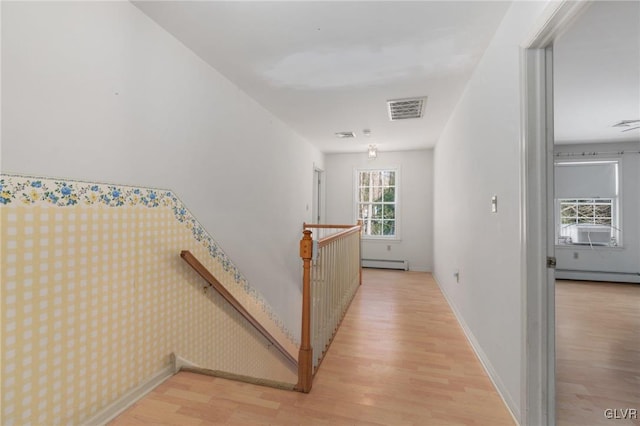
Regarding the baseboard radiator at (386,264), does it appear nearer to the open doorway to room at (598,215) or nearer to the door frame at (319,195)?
the door frame at (319,195)

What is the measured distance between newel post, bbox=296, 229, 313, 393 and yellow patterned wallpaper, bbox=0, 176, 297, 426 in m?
0.94

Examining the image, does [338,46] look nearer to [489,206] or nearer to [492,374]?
[489,206]

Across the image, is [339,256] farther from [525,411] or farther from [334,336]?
[525,411]

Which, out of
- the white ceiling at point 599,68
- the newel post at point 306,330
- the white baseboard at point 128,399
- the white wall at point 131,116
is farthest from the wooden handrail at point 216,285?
the white ceiling at point 599,68

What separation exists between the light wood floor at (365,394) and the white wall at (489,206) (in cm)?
21

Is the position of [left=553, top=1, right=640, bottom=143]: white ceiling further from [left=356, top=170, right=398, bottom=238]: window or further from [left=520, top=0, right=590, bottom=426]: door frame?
[left=356, top=170, right=398, bottom=238]: window

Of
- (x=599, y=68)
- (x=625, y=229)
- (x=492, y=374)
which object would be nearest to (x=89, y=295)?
(x=492, y=374)

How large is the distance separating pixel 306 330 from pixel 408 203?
14.8 ft

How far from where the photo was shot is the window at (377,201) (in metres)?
5.96

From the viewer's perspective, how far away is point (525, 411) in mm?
1448

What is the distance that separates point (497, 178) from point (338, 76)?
5.36 ft

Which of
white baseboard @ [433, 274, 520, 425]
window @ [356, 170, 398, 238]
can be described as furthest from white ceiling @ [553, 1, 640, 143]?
window @ [356, 170, 398, 238]

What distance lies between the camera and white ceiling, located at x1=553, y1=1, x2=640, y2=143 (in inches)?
70.2

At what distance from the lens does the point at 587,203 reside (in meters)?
5.09
